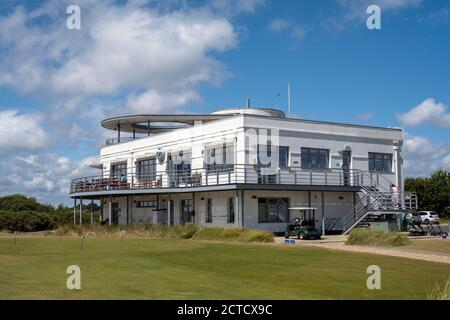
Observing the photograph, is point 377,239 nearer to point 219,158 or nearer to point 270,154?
point 270,154

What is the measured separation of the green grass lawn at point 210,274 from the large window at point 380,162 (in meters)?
19.0

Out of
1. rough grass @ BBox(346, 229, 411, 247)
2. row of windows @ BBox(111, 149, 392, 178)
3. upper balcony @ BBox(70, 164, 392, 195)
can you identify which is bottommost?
rough grass @ BBox(346, 229, 411, 247)

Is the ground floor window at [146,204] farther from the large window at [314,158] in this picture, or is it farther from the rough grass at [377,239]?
the rough grass at [377,239]

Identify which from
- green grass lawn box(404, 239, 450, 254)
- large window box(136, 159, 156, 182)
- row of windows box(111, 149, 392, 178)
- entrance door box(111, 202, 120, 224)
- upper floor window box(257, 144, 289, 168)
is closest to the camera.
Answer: green grass lawn box(404, 239, 450, 254)

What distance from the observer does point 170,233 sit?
31641 mm

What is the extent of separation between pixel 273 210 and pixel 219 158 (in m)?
4.82

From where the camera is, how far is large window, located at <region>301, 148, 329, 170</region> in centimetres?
3725

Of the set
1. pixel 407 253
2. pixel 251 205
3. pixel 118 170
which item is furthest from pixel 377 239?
pixel 118 170

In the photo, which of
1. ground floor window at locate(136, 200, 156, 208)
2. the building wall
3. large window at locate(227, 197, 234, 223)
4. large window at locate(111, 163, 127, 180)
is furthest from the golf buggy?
large window at locate(111, 163, 127, 180)

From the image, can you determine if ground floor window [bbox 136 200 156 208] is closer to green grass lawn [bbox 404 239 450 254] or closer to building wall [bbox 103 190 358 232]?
building wall [bbox 103 190 358 232]

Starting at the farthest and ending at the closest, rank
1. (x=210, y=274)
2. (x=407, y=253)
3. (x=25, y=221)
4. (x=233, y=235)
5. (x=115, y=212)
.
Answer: (x=115, y=212) < (x=25, y=221) < (x=233, y=235) < (x=407, y=253) < (x=210, y=274)

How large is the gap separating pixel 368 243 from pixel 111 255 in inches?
479

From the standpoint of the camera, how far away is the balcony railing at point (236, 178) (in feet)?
114

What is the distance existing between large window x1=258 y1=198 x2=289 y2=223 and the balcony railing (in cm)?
120
